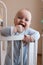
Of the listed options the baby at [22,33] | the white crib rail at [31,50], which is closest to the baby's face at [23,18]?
the baby at [22,33]

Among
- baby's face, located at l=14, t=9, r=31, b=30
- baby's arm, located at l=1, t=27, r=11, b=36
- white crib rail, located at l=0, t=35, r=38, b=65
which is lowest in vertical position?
white crib rail, located at l=0, t=35, r=38, b=65

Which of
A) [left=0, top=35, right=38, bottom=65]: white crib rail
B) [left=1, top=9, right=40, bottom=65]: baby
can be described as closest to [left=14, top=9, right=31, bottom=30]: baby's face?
[left=1, top=9, right=40, bottom=65]: baby

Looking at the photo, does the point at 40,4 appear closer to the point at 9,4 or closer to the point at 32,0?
the point at 32,0

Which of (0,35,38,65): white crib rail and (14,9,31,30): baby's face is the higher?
(14,9,31,30): baby's face

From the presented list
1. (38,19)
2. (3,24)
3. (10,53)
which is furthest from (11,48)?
(38,19)

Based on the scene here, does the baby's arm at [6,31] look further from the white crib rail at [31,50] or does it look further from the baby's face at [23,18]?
the baby's face at [23,18]

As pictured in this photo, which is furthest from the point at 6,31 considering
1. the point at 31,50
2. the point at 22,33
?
Answer: the point at 31,50

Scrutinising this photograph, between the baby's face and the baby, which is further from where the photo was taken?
the baby's face

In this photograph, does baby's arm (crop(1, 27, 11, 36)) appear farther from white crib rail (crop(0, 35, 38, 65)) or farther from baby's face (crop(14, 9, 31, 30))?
baby's face (crop(14, 9, 31, 30))

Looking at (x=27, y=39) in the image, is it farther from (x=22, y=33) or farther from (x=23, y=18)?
(x=23, y=18)

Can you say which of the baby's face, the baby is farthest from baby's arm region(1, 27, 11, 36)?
the baby's face

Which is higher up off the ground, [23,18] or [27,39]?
[23,18]

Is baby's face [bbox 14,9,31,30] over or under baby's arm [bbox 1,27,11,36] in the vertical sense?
over

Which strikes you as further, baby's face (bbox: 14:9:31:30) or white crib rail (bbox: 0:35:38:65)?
baby's face (bbox: 14:9:31:30)
